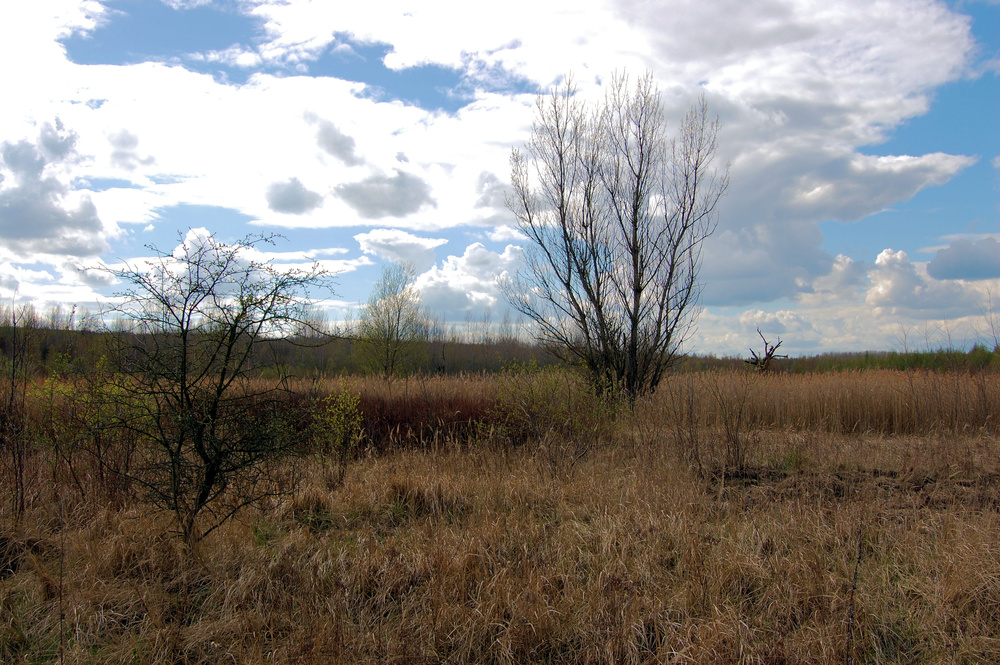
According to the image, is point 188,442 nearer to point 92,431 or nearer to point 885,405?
point 92,431

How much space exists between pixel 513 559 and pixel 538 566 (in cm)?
23

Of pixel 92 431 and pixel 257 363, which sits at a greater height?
pixel 257 363

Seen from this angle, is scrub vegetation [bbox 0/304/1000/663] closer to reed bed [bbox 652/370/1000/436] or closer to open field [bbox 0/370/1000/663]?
open field [bbox 0/370/1000/663]

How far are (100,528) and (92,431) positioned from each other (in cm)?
122

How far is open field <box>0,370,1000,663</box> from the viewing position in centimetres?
330

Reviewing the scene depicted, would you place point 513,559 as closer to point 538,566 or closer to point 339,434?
point 538,566

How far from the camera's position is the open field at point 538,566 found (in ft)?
10.8

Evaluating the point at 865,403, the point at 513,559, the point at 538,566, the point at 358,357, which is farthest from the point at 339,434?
the point at 358,357

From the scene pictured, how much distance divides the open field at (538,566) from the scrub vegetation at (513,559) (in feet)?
0.06

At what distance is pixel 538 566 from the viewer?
4035mm

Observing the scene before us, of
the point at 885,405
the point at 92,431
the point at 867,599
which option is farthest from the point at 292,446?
the point at 885,405

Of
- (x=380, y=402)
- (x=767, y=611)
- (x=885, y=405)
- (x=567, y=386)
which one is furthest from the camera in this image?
(x=380, y=402)

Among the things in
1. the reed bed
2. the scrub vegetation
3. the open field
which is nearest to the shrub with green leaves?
the scrub vegetation

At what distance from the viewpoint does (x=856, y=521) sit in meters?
4.59
